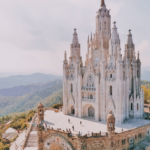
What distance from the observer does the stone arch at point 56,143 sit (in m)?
20.5

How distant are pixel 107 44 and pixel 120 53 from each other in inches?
222

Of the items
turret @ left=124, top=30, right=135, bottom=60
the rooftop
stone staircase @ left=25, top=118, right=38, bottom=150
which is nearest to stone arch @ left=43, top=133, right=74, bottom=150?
the rooftop

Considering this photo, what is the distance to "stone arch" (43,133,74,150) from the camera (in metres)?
20.5

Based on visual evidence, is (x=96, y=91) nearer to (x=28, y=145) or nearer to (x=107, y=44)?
(x=107, y=44)

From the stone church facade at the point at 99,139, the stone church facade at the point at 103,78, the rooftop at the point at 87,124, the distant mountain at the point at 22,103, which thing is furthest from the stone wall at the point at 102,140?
the distant mountain at the point at 22,103

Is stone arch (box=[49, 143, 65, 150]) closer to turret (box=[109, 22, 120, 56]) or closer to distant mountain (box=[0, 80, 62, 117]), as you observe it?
turret (box=[109, 22, 120, 56])

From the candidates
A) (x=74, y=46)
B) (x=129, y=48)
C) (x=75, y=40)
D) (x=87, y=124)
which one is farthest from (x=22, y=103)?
(x=129, y=48)

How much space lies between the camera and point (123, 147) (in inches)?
807

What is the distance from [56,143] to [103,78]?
12165 millimetres

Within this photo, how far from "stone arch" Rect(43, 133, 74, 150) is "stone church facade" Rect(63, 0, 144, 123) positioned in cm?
752

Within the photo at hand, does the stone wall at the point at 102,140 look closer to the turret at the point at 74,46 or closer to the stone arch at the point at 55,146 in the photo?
the stone arch at the point at 55,146

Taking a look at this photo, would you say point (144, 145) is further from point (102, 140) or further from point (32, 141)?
point (32, 141)

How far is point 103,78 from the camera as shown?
2550 centimetres

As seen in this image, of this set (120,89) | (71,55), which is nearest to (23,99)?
(71,55)
